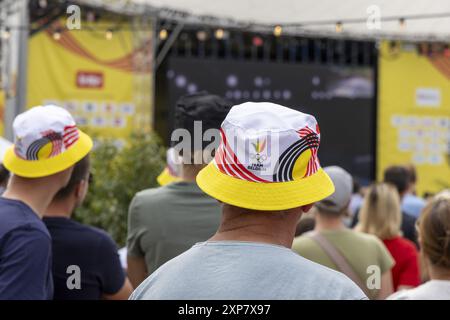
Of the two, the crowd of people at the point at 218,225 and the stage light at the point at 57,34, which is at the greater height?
the stage light at the point at 57,34

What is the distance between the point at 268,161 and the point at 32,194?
1.26 m

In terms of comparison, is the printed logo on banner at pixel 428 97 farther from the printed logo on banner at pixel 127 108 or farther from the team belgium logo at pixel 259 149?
the team belgium logo at pixel 259 149

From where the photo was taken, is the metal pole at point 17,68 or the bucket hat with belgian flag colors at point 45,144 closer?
the bucket hat with belgian flag colors at point 45,144

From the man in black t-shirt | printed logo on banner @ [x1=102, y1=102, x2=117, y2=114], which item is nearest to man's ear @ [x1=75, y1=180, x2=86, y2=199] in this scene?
the man in black t-shirt

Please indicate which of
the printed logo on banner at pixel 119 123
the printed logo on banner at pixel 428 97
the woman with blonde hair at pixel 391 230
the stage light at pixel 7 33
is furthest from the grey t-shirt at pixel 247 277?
the printed logo on banner at pixel 428 97

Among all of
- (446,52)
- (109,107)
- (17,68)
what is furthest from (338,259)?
(446,52)

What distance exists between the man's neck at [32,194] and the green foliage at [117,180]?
496 cm

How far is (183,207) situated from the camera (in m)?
2.87

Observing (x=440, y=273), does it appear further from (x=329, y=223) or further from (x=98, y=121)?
(x=98, y=121)

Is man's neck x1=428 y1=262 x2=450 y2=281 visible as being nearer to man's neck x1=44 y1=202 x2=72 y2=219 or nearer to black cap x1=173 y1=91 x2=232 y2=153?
black cap x1=173 y1=91 x2=232 y2=153

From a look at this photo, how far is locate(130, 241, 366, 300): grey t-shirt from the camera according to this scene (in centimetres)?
147

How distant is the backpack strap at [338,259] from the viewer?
3.42 metres

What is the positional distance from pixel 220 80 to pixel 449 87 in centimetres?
458

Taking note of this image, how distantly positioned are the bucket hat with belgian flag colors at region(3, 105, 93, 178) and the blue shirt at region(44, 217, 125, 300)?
0.25 m
